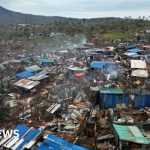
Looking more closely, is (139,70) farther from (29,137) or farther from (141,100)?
(29,137)

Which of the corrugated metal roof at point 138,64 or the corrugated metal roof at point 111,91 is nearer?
the corrugated metal roof at point 111,91

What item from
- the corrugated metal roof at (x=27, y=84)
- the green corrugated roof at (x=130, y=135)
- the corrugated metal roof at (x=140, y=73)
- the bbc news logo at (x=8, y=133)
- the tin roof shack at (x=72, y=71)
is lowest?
the bbc news logo at (x=8, y=133)

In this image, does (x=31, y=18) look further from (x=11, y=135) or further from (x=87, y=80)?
(x=11, y=135)

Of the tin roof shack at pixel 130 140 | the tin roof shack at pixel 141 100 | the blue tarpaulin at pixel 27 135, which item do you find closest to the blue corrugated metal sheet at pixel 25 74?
the tin roof shack at pixel 141 100

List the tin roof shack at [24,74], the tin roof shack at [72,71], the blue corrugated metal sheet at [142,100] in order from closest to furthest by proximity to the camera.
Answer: the blue corrugated metal sheet at [142,100]
the tin roof shack at [24,74]
the tin roof shack at [72,71]

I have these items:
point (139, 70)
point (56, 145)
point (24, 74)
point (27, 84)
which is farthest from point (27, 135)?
point (139, 70)

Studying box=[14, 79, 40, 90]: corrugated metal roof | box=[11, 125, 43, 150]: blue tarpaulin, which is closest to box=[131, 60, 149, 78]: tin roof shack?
box=[14, 79, 40, 90]: corrugated metal roof

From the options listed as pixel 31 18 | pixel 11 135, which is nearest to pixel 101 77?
pixel 11 135

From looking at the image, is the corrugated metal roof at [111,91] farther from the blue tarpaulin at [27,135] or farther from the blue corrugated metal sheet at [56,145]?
the blue corrugated metal sheet at [56,145]
